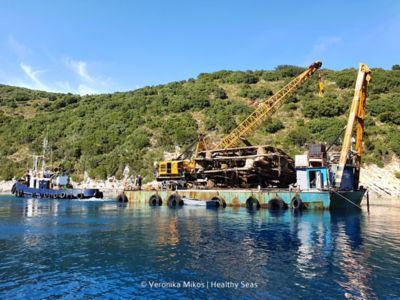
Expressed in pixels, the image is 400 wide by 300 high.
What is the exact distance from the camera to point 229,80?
419 ft

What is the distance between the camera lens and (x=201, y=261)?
1731 centimetres

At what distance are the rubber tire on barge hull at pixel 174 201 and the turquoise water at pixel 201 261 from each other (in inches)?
→ 824

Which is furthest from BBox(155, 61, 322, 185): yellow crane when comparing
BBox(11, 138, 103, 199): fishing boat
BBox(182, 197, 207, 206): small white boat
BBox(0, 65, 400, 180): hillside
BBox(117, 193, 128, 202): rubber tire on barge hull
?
BBox(0, 65, 400, 180): hillside

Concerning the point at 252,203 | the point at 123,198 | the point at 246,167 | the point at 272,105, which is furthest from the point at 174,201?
the point at 272,105

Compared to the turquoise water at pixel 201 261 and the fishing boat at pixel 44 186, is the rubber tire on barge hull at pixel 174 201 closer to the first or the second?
the turquoise water at pixel 201 261

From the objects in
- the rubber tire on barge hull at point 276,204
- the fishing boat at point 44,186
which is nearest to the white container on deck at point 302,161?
the rubber tire on barge hull at point 276,204

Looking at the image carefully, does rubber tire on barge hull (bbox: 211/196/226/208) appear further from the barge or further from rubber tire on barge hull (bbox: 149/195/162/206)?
rubber tire on barge hull (bbox: 149/195/162/206)

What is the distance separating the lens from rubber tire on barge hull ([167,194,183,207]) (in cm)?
5053

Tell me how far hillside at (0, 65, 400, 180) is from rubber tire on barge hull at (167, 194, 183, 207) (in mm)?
29340

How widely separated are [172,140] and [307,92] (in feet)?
159

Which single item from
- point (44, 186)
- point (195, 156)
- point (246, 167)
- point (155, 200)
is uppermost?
point (195, 156)

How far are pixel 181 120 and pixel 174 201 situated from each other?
1992 inches

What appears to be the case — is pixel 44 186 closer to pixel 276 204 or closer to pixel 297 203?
pixel 276 204

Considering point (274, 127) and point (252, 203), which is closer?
point (252, 203)
